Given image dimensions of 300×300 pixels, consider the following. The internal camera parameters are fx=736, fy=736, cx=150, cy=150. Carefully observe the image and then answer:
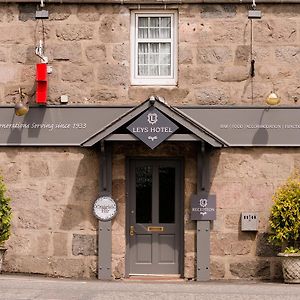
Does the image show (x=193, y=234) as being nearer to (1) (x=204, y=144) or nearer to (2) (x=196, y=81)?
(1) (x=204, y=144)

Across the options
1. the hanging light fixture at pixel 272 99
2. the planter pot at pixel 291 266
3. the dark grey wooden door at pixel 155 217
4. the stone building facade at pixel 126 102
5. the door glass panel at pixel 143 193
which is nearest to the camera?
the planter pot at pixel 291 266

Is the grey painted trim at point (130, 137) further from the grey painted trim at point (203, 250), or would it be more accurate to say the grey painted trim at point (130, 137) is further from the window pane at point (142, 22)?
the window pane at point (142, 22)

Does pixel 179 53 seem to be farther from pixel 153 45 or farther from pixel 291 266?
pixel 291 266

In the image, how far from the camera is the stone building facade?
1317 cm

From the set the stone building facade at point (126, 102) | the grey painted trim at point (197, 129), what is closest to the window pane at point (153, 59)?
the stone building facade at point (126, 102)

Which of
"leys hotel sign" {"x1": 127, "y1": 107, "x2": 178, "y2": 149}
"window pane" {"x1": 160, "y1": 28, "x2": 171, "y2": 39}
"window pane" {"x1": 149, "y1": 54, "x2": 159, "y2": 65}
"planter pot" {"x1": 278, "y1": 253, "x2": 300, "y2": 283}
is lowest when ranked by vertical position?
"planter pot" {"x1": 278, "y1": 253, "x2": 300, "y2": 283}

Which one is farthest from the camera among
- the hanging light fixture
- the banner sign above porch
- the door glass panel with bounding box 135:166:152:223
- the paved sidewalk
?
the door glass panel with bounding box 135:166:152:223

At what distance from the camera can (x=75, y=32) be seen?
44.1ft

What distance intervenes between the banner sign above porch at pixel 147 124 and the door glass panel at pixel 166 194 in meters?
1.06

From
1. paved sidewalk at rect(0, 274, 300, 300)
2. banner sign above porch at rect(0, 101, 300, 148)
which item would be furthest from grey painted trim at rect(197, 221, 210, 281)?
banner sign above porch at rect(0, 101, 300, 148)

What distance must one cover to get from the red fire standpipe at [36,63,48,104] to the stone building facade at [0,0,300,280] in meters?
0.24

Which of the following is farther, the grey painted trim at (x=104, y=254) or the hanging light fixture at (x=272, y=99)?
the grey painted trim at (x=104, y=254)

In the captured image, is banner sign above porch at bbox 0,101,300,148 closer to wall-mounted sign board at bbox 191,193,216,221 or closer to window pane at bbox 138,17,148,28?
wall-mounted sign board at bbox 191,193,216,221

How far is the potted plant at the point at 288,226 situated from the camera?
40.9 ft
